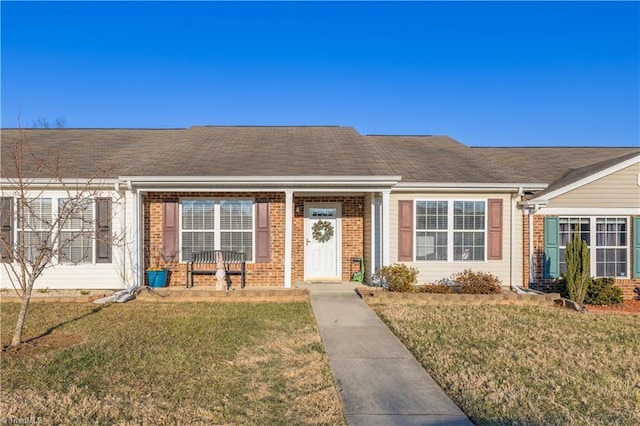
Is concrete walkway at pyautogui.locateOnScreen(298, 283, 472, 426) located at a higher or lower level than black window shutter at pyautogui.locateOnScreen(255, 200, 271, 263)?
lower

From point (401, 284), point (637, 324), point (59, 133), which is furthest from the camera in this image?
point (59, 133)

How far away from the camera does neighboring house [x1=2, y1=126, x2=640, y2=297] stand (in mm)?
10484

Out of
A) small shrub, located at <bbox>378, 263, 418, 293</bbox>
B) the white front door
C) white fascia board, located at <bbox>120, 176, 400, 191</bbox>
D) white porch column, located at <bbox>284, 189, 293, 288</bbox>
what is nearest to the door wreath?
the white front door

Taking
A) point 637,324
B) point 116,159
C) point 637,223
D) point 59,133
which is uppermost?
point 59,133

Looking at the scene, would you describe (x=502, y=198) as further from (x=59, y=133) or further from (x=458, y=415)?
(x=59, y=133)

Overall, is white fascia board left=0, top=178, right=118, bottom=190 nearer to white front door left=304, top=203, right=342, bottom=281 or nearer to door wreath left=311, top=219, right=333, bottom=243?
white front door left=304, top=203, right=342, bottom=281

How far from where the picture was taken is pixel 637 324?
8344 mm

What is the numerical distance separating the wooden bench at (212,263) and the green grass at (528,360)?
394 centimetres

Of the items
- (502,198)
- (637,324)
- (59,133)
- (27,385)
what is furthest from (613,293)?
(59,133)

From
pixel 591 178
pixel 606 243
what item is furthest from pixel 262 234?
pixel 606 243

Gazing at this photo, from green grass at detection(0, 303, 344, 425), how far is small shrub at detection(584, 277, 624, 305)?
6637 millimetres

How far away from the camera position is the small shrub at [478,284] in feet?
33.8

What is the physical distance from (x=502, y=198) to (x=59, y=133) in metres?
13.7

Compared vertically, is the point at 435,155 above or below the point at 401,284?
above
